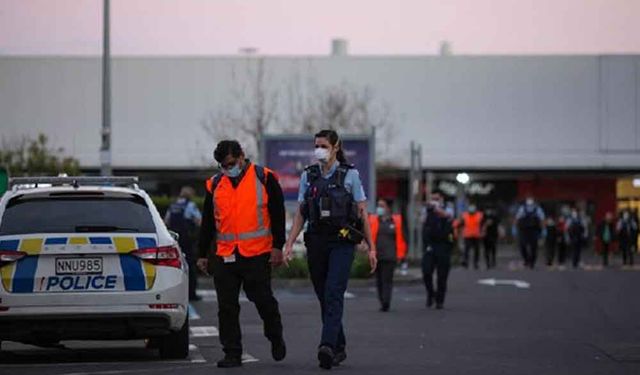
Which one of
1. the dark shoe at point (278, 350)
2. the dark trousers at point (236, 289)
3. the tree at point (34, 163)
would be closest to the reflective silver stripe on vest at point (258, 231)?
the dark trousers at point (236, 289)

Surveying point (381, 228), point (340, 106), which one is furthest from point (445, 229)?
point (340, 106)

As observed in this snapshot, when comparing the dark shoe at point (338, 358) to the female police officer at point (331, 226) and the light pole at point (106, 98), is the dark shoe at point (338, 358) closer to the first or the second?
the female police officer at point (331, 226)

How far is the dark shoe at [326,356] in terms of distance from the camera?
41.3 ft

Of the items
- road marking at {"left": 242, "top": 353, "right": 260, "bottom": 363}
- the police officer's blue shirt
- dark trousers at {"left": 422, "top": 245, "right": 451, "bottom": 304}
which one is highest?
the police officer's blue shirt

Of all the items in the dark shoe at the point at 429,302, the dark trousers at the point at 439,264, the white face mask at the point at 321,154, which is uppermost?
the white face mask at the point at 321,154

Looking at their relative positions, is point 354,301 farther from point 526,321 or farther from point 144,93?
point 144,93

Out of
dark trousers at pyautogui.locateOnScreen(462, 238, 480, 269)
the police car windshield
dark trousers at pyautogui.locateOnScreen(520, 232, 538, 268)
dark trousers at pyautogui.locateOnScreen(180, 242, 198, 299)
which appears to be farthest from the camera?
dark trousers at pyautogui.locateOnScreen(462, 238, 480, 269)

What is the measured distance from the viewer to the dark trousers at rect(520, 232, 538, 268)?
136 ft

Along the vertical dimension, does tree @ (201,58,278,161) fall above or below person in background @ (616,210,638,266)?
above

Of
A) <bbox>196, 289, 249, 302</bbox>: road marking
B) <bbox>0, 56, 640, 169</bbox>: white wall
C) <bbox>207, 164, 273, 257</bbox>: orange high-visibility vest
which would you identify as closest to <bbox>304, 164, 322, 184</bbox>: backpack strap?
<bbox>207, 164, 273, 257</bbox>: orange high-visibility vest

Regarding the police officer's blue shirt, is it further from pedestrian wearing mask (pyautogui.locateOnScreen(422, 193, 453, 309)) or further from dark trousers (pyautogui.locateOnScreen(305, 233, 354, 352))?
pedestrian wearing mask (pyautogui.locateOnScreen(422, 193, 453, 309))

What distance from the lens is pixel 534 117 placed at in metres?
59.7

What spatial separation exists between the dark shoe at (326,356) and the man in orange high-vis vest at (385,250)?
10.5 m

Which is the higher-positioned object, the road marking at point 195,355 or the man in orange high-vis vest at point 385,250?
the man in orange high-vis vest at point 385,250
